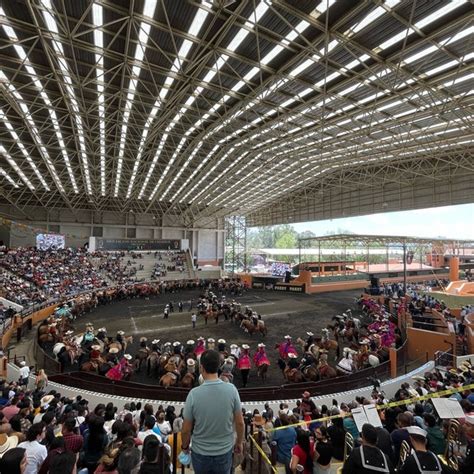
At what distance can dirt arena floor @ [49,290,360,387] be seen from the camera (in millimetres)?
12938

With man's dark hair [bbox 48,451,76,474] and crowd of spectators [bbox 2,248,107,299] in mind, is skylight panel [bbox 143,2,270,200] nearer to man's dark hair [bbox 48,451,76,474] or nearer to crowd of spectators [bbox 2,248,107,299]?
man's dark hair [bbox 48,451,76,474]

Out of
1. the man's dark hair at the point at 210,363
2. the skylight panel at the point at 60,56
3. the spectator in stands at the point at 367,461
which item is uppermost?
the skylight panel at the point at 60,56

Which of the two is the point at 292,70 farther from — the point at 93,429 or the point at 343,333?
the point at 93,429

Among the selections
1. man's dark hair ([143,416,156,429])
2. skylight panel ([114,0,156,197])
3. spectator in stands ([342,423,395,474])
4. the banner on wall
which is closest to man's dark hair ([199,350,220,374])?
spectator in stands ([342,423,395,474])

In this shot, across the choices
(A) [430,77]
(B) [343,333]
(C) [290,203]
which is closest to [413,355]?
(B) [343,333]

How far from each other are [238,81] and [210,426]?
13010 mm

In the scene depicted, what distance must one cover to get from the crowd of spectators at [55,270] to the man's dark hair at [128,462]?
2240cm

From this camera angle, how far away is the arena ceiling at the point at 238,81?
27.2ft

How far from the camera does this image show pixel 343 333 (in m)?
12.9

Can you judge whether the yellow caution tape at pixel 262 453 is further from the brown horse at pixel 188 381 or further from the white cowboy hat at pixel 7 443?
the brown horse at pixel 188 381

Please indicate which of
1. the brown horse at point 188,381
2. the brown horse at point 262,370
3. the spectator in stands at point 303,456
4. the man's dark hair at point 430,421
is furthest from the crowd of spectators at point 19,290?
the man's dark hair at point 430,421

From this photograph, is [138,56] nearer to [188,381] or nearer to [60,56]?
[60,56]

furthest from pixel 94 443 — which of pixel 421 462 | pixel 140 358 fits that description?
pixel 140 358

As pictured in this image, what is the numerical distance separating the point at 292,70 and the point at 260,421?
40.0 ft
